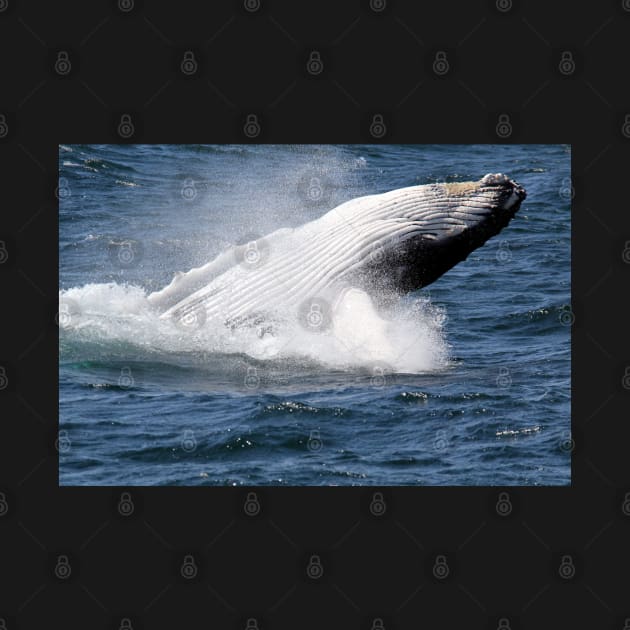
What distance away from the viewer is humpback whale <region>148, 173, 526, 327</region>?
23281 mm

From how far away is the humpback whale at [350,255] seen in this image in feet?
76.4

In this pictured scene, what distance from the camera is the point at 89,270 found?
27.8 m

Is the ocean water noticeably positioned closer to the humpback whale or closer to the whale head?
the humpback whale

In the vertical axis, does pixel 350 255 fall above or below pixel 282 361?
above

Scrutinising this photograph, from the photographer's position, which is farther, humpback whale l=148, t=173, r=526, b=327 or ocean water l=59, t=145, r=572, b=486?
humpback whale l=148, t=173, r=526, b=327

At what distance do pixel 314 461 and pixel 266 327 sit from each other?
16.8 ft

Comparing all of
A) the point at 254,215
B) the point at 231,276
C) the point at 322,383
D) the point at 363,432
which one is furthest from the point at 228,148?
the point at 363,432

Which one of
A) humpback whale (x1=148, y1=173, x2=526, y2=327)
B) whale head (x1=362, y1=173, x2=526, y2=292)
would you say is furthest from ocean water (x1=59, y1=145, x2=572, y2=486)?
whale head (x1=362, y1=173, x2=526, y2=292)

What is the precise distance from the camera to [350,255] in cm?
2367

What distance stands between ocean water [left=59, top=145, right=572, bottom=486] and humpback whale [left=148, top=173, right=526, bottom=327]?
47 centimetres

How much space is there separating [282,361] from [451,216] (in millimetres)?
3930

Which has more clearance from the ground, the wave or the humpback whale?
the humpback whale

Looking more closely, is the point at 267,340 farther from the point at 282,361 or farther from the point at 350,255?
the point at 350,255

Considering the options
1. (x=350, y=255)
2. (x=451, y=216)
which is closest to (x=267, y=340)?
(x=350, y=255)
